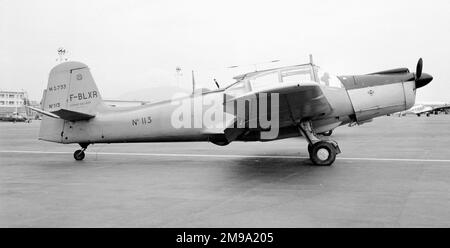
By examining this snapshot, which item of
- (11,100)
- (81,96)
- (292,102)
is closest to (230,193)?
(292,102)

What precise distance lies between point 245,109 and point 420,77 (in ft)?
14.3

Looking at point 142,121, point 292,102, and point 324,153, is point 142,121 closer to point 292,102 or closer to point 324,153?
point 292,102

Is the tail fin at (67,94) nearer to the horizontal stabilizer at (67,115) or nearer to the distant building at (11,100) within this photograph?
the horizontal stabilizer at (67,115)

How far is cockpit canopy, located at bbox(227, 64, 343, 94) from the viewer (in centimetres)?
934

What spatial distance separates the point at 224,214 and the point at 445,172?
18.1 feet

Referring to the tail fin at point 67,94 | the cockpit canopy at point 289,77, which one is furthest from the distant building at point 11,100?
the cockpit canopy at point 289,77

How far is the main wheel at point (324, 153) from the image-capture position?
29.9 feet

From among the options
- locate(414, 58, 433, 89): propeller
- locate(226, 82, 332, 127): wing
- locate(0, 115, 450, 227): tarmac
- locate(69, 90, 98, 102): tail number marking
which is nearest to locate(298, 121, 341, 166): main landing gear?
locate(0, 115, 450, 227): tarmac

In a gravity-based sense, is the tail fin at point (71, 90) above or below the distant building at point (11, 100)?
below

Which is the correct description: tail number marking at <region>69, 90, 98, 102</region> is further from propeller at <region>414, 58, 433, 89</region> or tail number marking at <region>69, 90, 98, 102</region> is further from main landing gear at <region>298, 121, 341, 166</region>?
propeller at <region>414, 58, 433, 89</region>

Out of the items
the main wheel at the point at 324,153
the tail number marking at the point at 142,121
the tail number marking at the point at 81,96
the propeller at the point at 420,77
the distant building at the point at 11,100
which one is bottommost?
the main wheel at the point at 324,153
